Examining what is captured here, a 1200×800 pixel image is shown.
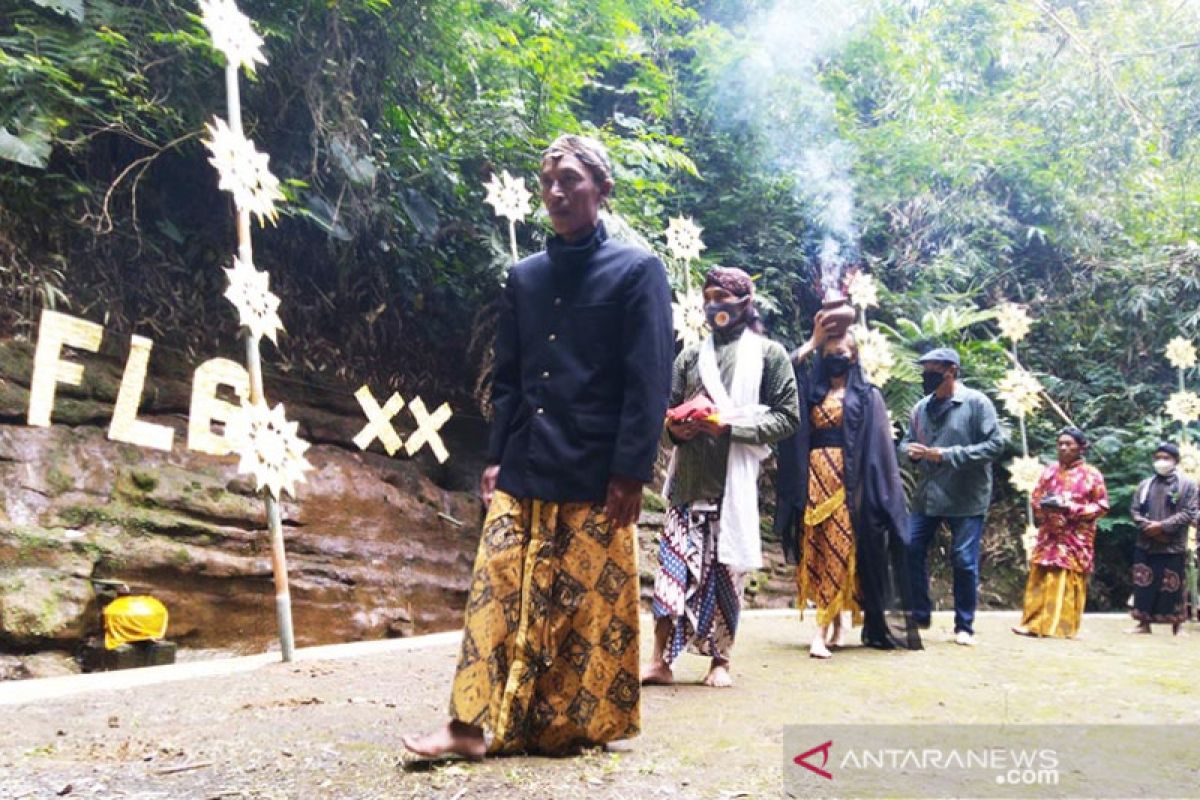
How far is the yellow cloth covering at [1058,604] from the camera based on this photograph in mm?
7234

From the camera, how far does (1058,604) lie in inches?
285

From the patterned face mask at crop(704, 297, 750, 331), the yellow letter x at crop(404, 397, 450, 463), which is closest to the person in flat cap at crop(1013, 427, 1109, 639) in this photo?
the patterned face mask at crop(704, 297, 750, 331)

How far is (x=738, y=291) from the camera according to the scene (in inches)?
184

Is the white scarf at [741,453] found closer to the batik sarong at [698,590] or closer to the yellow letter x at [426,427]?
the batik sarong at [698,590]

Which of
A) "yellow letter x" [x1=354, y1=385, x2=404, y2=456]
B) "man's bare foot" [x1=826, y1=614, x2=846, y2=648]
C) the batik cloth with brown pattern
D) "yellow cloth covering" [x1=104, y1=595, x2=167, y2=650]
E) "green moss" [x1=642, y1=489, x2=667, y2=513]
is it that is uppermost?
"yellow letter x" [x1=354, y1=385, x2=404, y2=456]

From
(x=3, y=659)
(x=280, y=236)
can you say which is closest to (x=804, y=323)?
(x=280, y=236)

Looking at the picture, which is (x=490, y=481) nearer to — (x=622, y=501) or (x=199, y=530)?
(x=622, y=501)

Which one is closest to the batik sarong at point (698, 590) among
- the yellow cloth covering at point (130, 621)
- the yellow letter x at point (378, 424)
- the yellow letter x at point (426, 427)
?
the yellow cloth covering at point (130, 621)

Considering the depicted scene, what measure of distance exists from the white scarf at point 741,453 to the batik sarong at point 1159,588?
591 centimetres

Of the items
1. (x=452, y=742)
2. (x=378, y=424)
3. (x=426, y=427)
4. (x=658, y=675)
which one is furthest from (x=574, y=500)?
(x=426, y=427)

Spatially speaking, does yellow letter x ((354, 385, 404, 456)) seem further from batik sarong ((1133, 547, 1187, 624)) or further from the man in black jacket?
batik sarong ((1133, 547, 1187, 624))

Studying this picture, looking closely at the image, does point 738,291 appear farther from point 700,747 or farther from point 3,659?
point 3,659

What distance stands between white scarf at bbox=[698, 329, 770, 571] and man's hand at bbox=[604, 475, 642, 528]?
150 centimetres

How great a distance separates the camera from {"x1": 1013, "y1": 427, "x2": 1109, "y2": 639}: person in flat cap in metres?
7.27
